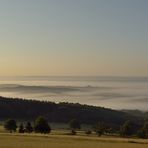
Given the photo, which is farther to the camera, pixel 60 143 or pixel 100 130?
pixel 100 130

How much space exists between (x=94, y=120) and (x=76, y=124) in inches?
1751

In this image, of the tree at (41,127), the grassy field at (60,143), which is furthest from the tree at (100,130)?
the grassy field at (60,143)

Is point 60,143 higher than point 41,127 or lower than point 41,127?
lower

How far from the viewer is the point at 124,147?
51000 millimetres

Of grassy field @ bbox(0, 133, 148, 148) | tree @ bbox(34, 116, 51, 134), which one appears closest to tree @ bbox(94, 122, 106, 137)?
tree @ bbox(34, 116, 51, 134)

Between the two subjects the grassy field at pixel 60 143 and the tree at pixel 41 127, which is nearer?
the grassy field at pixel 60 143

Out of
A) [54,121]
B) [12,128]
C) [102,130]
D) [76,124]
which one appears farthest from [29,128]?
[54,121]

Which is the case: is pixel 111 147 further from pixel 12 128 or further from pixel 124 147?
pixel 12 128

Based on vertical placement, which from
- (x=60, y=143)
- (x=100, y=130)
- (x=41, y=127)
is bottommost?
(x=60, y=143)

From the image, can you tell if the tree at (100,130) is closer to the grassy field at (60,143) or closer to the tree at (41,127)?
the tree at (41,127)

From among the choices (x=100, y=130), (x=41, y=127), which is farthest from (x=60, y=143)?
(x=100, y=130)

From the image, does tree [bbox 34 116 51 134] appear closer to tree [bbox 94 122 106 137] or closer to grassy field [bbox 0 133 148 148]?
tree [bbox 94 122 106 137]

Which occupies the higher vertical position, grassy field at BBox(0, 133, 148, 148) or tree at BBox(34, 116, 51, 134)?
tree at BBox(34, 116, 51, 134)

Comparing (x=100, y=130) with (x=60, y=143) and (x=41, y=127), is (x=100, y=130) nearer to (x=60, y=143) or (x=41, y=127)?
(x=41, y=127)
